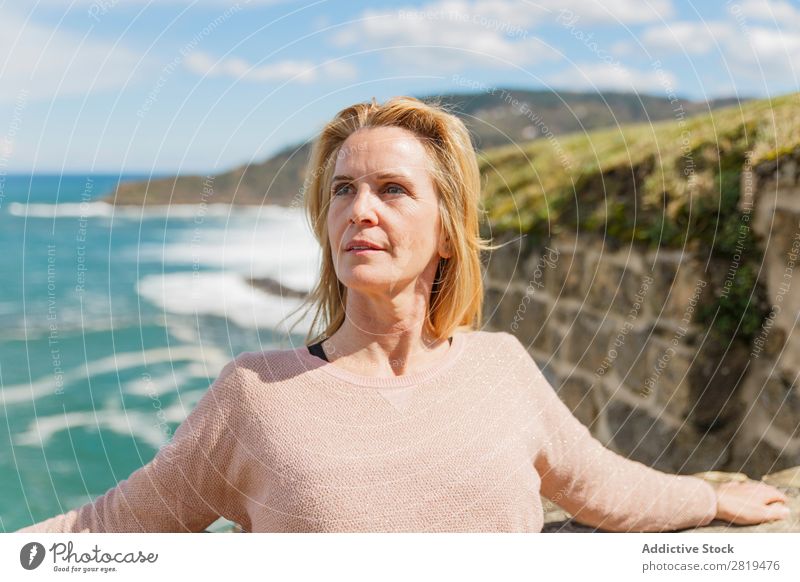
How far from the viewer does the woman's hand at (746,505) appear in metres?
1.82

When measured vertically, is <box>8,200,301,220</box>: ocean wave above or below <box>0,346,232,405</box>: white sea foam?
above

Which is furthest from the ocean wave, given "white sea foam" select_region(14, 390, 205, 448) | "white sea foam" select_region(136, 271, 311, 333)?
"white sea foam" select_region(14, 390, 205, 448)

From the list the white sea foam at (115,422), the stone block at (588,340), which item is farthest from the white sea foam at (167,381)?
the stone block at (588,340)

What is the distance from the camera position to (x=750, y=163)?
2.87m

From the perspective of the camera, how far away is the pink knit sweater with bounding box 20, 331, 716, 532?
152 centimetres

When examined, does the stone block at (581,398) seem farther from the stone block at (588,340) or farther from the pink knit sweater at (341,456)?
the pink knit sweater at (341,456)

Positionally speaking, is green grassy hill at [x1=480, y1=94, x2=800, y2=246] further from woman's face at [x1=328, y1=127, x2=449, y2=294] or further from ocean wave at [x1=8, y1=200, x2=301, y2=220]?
ocean wave at [x1=8, y1=200, x2=301, y2=220]

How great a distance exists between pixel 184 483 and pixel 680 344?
84.1 inches

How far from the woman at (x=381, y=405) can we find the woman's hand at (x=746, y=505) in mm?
278

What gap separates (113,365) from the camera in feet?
23.5

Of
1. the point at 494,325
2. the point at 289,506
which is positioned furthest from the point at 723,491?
the point at 494,325

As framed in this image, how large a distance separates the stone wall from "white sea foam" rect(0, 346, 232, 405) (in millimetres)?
3272

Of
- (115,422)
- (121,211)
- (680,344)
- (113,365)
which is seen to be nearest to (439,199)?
(680,344)
